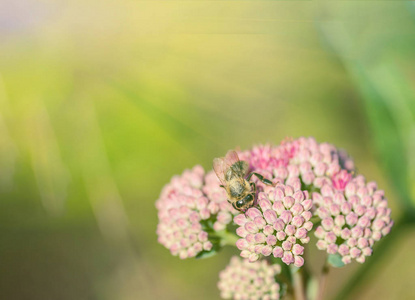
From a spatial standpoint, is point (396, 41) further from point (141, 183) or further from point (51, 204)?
point (51, 204)

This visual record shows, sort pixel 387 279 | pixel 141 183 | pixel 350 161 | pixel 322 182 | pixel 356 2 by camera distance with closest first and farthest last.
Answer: pixel 322 182, pixel 350 161, pixel 387 279, pixel 356 2, pixel 141 183

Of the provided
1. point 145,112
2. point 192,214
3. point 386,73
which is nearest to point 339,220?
point 192,214

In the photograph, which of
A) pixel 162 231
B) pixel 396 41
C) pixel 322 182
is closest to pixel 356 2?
pixel 396 41

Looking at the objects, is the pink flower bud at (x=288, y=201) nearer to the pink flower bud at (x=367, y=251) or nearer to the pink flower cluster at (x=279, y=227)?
the pink flower cluster at (x=279, y=227)

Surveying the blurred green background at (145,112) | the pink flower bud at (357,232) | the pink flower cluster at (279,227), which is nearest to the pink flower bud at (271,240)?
the pink flower cluster at (279,227)

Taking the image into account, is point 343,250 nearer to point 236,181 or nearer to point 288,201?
point 288,201

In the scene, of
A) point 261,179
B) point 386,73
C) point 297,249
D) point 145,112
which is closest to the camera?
point 297,249
